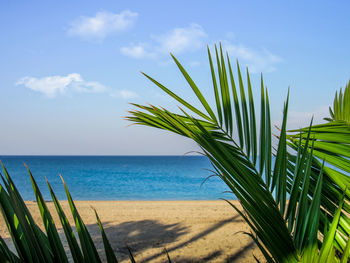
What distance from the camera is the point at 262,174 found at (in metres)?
1.24

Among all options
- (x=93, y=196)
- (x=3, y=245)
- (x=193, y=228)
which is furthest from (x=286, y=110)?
(x=93, y=196)

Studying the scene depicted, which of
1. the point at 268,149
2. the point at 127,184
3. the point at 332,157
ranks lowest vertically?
the point at 127,184

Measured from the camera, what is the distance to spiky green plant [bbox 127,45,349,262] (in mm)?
967

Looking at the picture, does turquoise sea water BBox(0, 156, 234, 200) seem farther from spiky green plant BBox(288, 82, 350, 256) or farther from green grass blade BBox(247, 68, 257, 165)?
spiky green plant BBox(288, 82, 350, 256)

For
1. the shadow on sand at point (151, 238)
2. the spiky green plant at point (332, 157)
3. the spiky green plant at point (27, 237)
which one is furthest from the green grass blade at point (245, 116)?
the shadow on sand at point (151, 238)

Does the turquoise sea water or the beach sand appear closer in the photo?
the beach sand

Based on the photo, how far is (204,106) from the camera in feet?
4.69

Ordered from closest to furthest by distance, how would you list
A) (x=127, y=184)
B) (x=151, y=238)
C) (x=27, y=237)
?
(x=27, y=237) < (x=151, y=238) < (x=127, y=184)

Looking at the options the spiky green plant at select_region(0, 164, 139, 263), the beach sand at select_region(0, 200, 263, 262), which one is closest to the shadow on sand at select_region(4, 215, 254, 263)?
the beach sand at select_region(0, 200, 263, 262)

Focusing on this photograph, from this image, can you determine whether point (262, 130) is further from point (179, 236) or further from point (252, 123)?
point (179, 236)

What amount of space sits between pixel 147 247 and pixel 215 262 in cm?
132

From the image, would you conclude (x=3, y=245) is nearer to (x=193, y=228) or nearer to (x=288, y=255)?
(x=288, y=255)

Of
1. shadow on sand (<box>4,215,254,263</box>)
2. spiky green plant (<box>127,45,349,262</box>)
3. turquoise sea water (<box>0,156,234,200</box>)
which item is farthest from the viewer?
turquoise sea water (<box>0,156,234,200</box>)

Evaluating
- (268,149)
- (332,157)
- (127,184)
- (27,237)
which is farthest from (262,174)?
(127,184)
